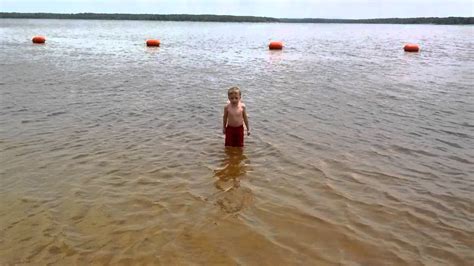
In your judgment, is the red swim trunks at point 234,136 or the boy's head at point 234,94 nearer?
the boy's head at point 234,94

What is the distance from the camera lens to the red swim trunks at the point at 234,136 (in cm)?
836

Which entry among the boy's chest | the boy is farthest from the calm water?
the boy's chest

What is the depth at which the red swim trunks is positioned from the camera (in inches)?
329

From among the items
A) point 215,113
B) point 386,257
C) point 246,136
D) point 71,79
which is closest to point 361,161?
point 246,136

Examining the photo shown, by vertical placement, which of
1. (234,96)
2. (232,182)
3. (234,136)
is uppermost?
(234,96)

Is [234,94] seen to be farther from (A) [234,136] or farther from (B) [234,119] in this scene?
(A) [234,136]

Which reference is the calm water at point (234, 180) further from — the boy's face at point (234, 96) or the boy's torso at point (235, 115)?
the boy's face at point (234, 96)

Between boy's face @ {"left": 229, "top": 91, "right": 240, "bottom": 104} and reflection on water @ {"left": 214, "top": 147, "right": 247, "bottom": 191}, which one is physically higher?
boy's face @ {"left": 229, "top": 91, "right": 240, "bottom": 104}

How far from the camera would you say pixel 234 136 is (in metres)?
8.43

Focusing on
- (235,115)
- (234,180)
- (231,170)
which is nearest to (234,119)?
(235,115)

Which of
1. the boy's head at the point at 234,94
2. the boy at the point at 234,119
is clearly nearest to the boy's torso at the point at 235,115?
the boy at the point at 234,119

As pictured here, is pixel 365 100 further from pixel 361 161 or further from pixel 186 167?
pixel 186 167

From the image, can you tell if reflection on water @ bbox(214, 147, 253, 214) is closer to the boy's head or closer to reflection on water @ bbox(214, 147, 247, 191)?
reflection on water @ bbox(214, 147, 247, 191)

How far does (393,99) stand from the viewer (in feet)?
47.5
